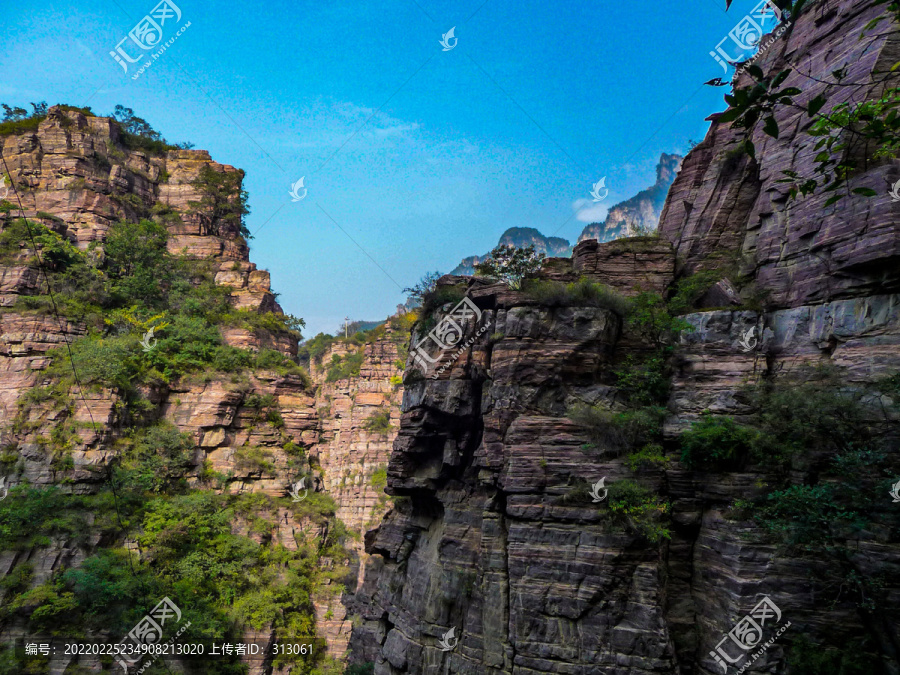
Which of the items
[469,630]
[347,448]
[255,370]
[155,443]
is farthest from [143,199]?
[469,630]

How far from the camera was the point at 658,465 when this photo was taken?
12195 millimetres

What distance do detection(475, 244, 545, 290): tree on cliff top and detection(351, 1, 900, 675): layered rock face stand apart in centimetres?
341

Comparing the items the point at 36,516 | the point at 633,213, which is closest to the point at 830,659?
the point at 36,516

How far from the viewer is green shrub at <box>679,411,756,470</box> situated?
1126 centimetres

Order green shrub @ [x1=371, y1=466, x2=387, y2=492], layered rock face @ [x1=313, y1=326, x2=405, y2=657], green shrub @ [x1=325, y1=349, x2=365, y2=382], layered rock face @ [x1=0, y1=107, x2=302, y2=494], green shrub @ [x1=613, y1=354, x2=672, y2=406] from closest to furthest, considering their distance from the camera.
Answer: green shrub @ [x1=613, y1=354, x2=672, y2=406], layered rock face @ [x1=0, y1=107, x2=302, y2=494], green shrub @ [x1=371, y1=466, x2=387, y2=492], layered rock face @ [x1=313, y1=326, x2=405, y2=657], green shrub @ [x1=325, y1=349, x2=365, y2=382]

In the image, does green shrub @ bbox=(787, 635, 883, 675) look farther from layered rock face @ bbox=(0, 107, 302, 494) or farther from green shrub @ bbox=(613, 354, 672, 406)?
layered rock face @ bbox=(0, 107, 302, 494)

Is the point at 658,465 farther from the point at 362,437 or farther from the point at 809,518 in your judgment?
the point at 362,437

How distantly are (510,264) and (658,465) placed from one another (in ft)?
34.9

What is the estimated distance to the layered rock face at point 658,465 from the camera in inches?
409

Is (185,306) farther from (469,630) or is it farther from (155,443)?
(469,630)

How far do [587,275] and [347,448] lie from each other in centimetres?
3053

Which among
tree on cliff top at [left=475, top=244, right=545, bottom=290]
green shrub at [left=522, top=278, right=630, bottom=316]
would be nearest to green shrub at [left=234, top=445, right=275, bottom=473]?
tree on cliff top at [left=475, top=244, right=545, bottom=290]

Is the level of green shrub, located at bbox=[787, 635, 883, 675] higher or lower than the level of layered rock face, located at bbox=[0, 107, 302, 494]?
lower

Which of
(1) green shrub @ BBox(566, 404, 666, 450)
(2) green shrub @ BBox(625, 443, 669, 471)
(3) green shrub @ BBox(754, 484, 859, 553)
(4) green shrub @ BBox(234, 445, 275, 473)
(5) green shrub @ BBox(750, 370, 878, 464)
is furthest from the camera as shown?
(4) green shrub @ BBox(234, 445, 275, 473)
